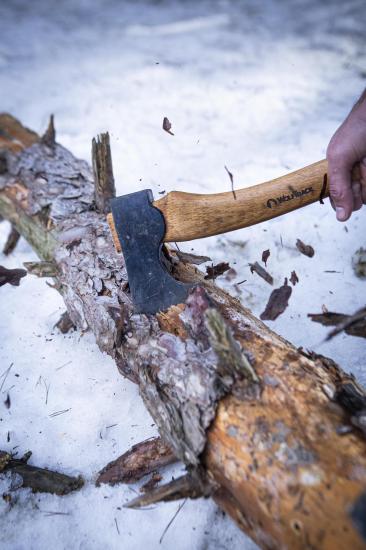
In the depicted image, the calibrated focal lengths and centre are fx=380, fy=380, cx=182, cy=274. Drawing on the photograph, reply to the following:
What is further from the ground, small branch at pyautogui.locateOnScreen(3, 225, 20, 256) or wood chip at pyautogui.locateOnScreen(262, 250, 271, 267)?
wood chip at pyautogui.locateOnScreen(262, 250, 271, 267)

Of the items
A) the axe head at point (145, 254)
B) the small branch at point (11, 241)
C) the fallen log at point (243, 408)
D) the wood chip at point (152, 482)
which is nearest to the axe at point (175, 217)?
the axe head at point (145, 254)

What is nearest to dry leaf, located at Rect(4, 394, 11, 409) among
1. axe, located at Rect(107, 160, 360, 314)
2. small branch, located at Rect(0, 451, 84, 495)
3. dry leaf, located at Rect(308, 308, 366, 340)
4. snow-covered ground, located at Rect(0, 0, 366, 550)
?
snow-covered ground, located at Rect(0, 0, 366, 550)

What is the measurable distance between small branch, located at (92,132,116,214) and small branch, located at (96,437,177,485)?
1.54 meters

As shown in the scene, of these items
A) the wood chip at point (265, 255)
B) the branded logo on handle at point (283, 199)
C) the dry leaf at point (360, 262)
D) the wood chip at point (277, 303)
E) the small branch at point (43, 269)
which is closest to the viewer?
the branded logo on handle at point (283, 199)

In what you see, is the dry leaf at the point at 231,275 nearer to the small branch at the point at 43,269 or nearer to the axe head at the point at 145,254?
the axe head at the point at 145,254

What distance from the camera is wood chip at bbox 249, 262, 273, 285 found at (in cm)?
272

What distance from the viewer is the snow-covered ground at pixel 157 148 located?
1.84 meters

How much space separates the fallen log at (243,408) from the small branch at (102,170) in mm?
579

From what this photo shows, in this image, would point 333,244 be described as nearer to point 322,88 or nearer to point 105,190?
point 105,190

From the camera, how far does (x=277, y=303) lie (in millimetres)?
2529

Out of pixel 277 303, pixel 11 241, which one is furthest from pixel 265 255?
pixel 11 241

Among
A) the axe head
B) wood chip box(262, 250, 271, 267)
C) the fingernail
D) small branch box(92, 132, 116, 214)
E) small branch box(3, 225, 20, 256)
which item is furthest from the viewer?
small branch box(3, 225, 20, 256)

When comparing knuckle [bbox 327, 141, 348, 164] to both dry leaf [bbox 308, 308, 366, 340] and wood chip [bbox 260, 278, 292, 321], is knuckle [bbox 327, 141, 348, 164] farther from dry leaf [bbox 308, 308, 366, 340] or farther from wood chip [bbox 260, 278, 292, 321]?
wood chip [bbox 260, 278, 292, 321]

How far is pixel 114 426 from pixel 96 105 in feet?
12.5
